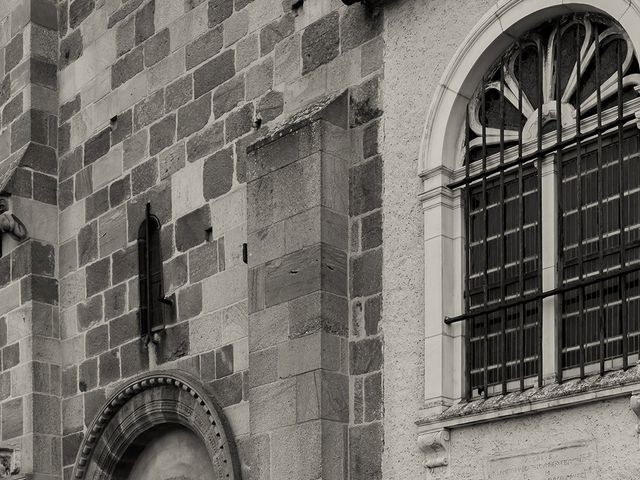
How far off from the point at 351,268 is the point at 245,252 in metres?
1.16

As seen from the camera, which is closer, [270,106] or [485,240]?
[485,240]

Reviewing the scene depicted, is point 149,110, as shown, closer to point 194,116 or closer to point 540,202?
point 194,116

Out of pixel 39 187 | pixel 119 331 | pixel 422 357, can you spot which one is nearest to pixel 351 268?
pixel 422 357

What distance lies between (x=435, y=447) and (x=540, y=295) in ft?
4.04

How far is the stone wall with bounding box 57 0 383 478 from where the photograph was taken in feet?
35.4

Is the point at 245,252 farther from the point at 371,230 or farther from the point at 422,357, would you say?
the point at 422,357

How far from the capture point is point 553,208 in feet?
30.8

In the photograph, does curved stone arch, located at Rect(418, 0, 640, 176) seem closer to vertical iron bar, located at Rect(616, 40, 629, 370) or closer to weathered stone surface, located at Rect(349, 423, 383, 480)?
vertical iron bar, located at Rect(616, 40, 629, 370)

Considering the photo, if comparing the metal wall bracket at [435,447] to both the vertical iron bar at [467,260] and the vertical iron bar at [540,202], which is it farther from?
the vertical iron bar at [540,202]

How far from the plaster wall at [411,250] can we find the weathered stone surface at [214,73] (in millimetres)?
1794

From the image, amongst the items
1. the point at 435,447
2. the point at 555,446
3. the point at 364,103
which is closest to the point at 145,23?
the point at 364,103

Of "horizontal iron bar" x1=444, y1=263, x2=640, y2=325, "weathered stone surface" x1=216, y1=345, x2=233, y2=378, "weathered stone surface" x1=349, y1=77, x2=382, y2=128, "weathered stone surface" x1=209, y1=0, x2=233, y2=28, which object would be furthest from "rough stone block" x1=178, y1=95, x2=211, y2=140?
"horizontal iron bar" x1=444, y1=263, x2=640, y2=325

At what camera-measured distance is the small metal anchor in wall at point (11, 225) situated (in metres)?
13.6

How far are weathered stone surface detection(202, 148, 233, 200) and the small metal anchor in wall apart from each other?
2.35m
